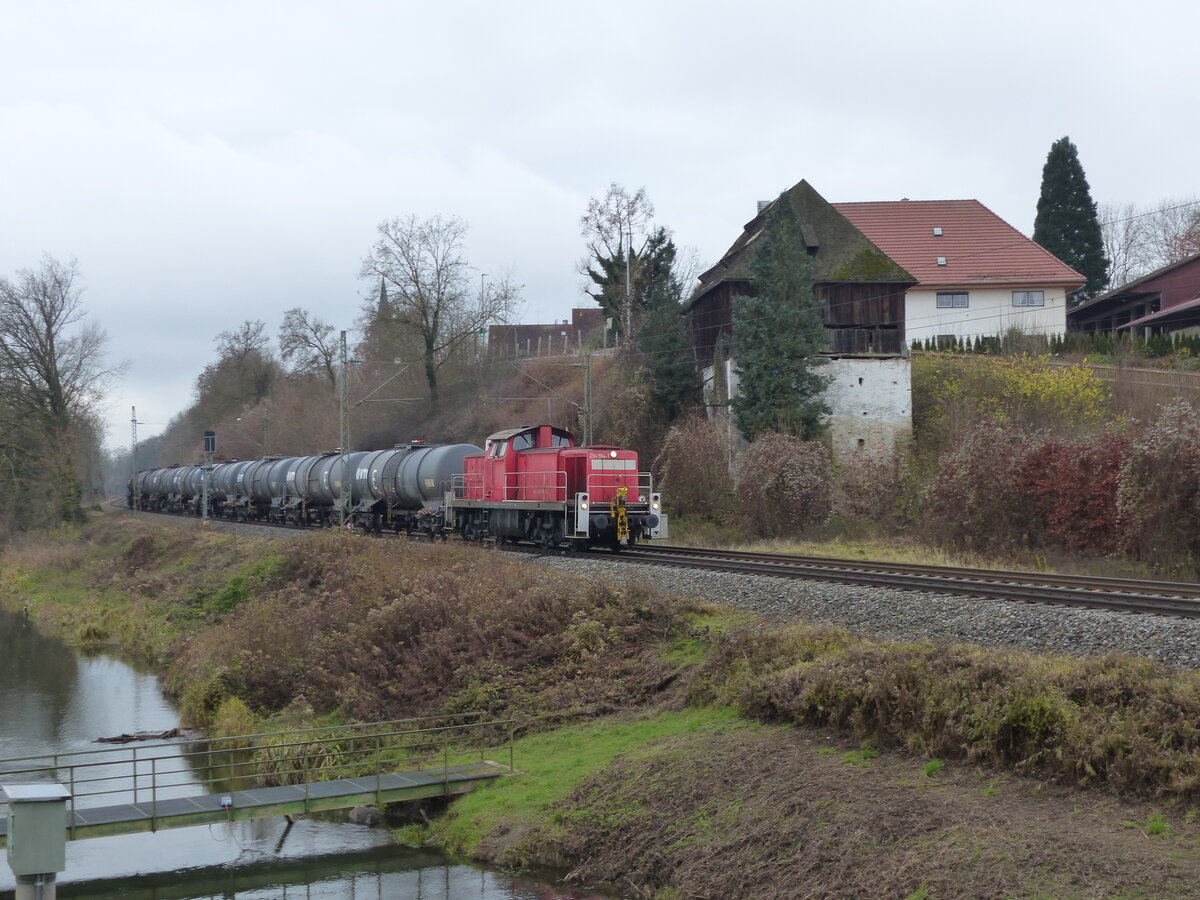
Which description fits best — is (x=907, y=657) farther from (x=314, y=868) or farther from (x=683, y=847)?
(x=314, y=868)

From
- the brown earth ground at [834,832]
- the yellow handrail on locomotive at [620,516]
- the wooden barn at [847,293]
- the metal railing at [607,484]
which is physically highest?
the wooden barn at [847,293]

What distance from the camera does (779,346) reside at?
3966 cm

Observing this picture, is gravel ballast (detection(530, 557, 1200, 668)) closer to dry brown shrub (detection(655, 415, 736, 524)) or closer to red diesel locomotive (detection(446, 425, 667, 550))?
red diesel locomotive (detection(446, 425, 667, 550))

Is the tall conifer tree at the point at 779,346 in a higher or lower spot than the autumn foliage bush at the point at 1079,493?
higher

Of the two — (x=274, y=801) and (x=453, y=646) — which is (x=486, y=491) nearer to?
(x=453, y=646)

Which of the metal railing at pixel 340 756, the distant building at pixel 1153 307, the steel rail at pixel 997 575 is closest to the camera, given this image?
the metal railing at pixel 340 756

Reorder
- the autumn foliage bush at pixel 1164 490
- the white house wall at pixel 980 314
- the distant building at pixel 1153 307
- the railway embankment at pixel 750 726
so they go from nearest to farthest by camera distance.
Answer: the railway embankment at pixel 750 726 < the autumn foliage bush at pixel 1164 490 < the distant building at pixel 1153 307 < the white house wall at pixel 980 314

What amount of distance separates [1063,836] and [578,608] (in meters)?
10.9

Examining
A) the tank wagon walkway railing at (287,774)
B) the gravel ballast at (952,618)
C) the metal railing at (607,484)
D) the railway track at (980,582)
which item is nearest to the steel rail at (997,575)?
the railway track at (980,582)

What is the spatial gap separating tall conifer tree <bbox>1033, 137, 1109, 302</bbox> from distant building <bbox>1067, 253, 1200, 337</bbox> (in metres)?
8.02

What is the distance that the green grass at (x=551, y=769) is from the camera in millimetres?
13523

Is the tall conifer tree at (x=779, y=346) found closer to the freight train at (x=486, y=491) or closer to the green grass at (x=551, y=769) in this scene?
the freight train at (x=486, y=491)

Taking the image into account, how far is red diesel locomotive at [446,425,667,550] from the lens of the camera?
26.2 meters

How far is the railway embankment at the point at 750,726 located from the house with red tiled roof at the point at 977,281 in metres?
39.3
